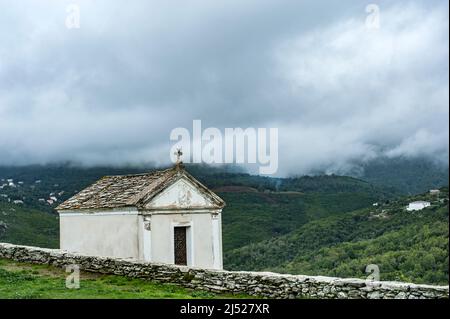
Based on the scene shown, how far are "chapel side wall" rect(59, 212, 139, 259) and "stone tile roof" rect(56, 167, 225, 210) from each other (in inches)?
14.3

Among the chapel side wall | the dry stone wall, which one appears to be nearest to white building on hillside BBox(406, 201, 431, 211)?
the chapel side wall

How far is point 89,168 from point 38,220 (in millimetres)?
17735

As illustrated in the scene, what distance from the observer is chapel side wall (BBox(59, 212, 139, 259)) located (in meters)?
18.1

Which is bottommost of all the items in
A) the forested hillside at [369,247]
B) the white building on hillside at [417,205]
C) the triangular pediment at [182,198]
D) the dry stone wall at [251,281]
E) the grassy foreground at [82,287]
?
the forested hillside at [369,247]

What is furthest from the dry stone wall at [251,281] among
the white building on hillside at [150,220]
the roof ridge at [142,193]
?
the roof ridge at [142,193]

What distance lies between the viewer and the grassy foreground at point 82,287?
1245 centimetres

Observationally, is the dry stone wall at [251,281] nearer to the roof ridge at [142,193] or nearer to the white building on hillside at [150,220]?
the white building on hillside at [150,220]

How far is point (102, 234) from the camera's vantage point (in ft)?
62.4

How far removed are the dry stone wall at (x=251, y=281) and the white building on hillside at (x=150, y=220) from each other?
1.87 meters

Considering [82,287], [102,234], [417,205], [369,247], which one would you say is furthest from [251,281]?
[417,205]

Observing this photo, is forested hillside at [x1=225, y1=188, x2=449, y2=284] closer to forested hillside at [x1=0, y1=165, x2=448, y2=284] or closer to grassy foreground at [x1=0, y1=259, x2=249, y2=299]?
forested hillside at [x1=0, y1=165, x2=448, y2=284]

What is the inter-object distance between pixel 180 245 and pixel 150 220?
1.65 m

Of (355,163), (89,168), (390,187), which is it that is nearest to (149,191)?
(89,168)

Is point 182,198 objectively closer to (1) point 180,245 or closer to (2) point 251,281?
(1) point 180,245
